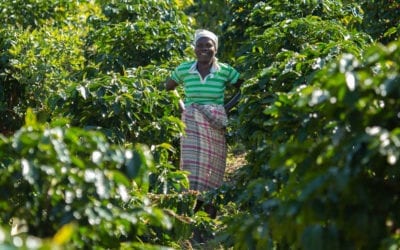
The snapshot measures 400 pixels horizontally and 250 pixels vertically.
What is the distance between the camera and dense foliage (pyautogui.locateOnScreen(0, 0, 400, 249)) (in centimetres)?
281

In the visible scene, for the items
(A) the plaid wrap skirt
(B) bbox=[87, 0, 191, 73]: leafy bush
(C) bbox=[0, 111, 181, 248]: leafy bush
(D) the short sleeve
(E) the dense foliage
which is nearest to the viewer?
(E) the dense foliage

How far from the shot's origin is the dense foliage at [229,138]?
2.81 metres

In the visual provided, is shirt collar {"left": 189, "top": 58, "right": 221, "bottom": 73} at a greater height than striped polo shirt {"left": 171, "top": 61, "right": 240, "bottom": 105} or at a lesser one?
greater

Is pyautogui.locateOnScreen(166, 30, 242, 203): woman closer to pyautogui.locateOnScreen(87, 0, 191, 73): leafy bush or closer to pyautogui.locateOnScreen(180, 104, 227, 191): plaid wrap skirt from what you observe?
pyautogui.locateOnScreen(180, 104, 227, 191): plaid wrap skirt

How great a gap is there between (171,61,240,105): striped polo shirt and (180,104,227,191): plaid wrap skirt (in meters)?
0.08

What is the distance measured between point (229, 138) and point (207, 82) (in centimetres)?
50

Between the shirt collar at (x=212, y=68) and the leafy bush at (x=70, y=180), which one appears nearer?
the leafy bush at (x=70, y=180)

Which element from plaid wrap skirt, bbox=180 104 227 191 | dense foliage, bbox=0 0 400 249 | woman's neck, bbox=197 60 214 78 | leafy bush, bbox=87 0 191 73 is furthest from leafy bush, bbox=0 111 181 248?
leafy bush, bbox=87 0 191 73

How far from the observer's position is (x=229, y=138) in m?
6.64

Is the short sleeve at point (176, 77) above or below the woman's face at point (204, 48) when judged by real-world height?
below

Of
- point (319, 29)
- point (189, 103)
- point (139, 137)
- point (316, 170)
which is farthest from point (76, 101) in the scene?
point (316, 170)

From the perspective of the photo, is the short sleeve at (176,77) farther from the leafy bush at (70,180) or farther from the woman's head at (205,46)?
the leafy bush at (70,180)

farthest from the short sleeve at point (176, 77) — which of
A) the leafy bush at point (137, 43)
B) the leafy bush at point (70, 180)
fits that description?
the leafy bush at point (70, 180)

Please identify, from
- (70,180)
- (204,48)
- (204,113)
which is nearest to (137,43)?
(204,48)
